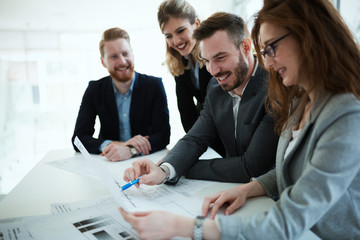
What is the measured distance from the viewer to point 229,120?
1440 millimetres

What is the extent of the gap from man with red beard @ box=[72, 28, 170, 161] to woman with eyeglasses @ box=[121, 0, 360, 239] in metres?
1.33

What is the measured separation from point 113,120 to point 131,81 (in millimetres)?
340

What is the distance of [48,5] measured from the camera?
5379 mm

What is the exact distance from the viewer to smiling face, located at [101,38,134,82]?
2.17 metres

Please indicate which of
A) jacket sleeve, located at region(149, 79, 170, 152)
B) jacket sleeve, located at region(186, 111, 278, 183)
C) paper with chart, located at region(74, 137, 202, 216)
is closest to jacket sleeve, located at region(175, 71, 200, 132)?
jacket sleeve, located at region(149, 79, 170, 152)

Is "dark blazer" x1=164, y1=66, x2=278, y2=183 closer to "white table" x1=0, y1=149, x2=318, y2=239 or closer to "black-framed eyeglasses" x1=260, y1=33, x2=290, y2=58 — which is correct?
"white table" x1=0, y1=149, x2=318, y2=239

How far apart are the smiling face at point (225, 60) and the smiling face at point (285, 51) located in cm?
57

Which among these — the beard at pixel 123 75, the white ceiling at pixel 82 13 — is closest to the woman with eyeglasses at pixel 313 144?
the beard at pixel 123 75

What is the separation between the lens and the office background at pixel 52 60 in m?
5.55

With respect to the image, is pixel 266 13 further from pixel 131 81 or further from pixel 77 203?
pixel 131 81

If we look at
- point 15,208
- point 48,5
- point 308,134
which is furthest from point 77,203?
point 48,5

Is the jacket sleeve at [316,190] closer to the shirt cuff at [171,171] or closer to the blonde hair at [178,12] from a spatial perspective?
the shirt cuff at [171,171]

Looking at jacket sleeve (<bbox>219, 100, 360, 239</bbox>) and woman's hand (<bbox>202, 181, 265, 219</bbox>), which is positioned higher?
jacket sleeve (<bbox>219, 100, 360, 239</bbox>)

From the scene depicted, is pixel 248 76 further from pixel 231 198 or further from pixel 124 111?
pixel 124 111
